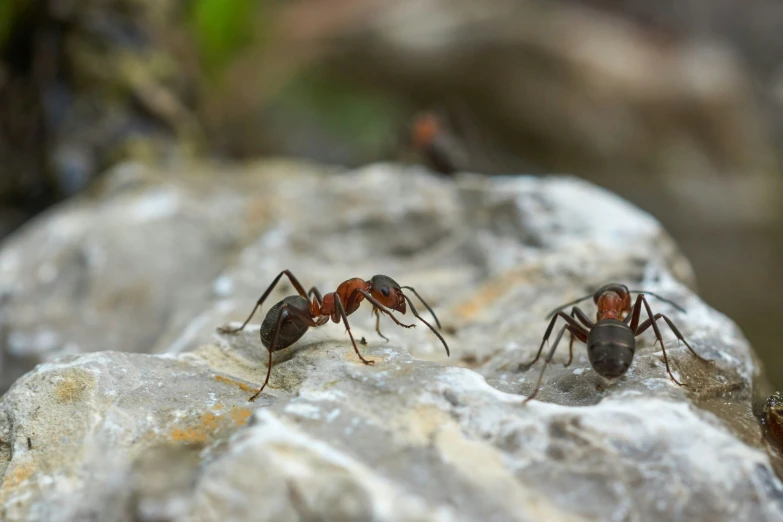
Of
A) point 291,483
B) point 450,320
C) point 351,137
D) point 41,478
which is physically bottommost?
point 41,478

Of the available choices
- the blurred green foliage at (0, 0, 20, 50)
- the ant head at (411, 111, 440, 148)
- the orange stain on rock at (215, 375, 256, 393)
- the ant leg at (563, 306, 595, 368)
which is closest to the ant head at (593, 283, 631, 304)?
the ant leg at (563, 306, 595, 368)

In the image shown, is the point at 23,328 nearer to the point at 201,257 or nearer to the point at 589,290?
the point at 201,257

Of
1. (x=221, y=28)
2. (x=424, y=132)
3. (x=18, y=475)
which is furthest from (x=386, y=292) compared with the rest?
(x=221, y=28)

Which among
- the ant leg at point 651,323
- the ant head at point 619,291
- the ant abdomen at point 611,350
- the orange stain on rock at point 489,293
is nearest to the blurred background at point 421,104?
the orange stain on rock at point 489,293

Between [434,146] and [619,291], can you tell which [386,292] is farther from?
[434,146]

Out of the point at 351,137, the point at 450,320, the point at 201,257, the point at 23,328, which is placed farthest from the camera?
the point at 351,137

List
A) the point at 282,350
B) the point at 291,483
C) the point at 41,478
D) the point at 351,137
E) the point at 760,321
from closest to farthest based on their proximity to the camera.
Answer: the point at 291,483 → the point at 41,478 → the point at 282,350 → the point at 760,321 → the point at 351,137

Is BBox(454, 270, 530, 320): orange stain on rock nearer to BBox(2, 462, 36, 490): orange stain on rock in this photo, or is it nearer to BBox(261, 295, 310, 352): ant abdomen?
BBox(261, 295, 310, 352): ant abdomen

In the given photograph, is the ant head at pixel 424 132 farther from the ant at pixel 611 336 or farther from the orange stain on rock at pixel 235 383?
the orange stain on rock at pixel 235 383

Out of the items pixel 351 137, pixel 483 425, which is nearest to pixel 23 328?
pixel 483 425
